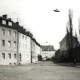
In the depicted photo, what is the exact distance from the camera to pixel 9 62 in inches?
1971

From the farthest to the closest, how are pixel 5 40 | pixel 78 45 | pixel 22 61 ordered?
pixel 22 61 < pixel 78 45 < pixel 5 40

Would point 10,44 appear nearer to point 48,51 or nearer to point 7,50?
point 7,50

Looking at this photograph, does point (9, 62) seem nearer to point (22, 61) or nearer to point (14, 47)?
point (14, 47)

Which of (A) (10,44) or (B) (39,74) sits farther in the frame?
(A) (10,44)

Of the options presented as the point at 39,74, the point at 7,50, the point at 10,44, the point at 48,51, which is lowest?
the point at 39,74

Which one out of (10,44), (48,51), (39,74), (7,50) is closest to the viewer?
(39,74)

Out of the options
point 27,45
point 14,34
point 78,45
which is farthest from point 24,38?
point 78,45

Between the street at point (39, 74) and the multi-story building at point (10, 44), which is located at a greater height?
the multi-story building at point (10, 44)

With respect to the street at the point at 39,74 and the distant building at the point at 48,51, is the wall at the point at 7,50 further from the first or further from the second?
the distant building at the point at 48,51

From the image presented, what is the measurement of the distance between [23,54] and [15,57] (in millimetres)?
7033

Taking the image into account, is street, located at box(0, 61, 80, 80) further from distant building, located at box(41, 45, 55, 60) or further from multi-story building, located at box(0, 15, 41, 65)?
distant building, located at box(41, 45, 55, 60)

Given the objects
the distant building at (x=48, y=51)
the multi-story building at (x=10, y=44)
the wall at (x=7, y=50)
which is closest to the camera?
the wall at (x=7, y=50)

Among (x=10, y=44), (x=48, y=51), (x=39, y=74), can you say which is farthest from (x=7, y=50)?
(x=48, y=51)

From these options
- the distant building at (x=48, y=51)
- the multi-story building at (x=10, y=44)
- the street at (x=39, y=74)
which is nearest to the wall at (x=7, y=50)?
the multi-story building at (x=10, y=44)
